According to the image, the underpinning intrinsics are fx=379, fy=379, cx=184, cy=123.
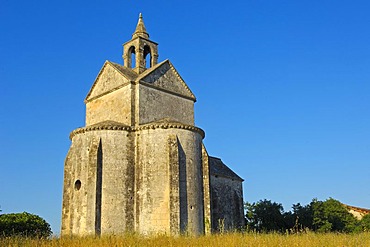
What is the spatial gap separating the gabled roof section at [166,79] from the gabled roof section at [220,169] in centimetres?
570

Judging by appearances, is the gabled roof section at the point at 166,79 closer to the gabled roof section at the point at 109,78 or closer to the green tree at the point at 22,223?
the gabled roof section at the point at 109,78

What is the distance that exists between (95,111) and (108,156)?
219 inches

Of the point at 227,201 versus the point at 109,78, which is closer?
the point at 109,78

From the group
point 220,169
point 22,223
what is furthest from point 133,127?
point 220,169

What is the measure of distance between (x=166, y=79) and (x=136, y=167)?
6.74 metres

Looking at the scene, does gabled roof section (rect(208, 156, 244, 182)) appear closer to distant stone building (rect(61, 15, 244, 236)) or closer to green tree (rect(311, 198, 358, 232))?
distant stone building (rect(61, 15, 244, 236))

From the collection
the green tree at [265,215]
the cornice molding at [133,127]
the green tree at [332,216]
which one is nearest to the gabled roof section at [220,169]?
the green tree at [265,215]

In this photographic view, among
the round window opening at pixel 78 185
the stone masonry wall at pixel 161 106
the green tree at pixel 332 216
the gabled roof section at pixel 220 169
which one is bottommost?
the green tree at pixel 332 216

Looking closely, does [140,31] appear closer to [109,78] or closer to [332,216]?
[109,78]

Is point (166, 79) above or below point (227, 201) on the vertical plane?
above

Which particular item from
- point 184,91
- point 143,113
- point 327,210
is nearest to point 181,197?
point 143,113

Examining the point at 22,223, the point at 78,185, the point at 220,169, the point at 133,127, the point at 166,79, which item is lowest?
the point at 22,223

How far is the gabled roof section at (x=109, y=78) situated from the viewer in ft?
77.0

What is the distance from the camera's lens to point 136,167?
20906 mm
